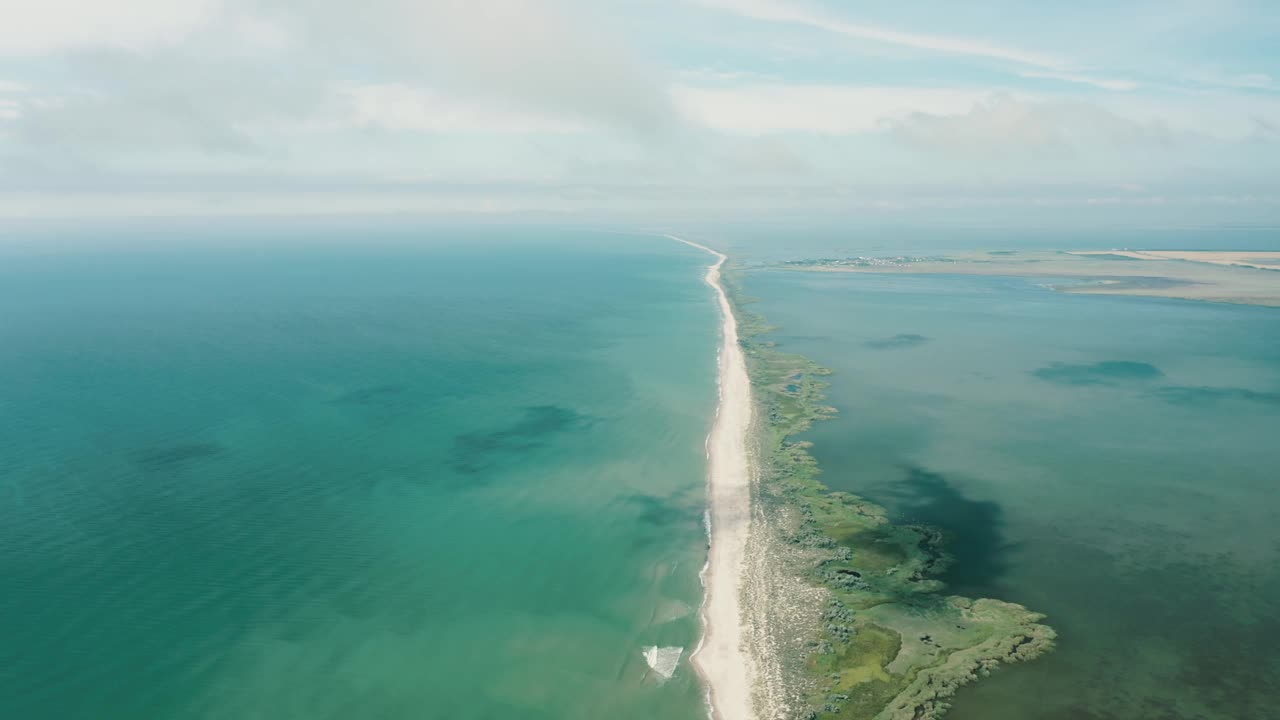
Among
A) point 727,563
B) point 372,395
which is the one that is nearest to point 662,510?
point 727,563

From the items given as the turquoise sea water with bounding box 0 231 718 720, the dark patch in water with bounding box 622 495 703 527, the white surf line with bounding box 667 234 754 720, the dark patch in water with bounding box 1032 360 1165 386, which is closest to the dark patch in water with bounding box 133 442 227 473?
the turquoise sea water with bounding box 0 231 718 720

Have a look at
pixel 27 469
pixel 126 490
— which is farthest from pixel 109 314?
pixel 126 490

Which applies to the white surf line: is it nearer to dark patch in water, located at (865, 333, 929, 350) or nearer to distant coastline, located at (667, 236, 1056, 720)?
distant coastline, located at (667, 236, 1056, 720)

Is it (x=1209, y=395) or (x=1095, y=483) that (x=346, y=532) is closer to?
(x=1095, y=483)

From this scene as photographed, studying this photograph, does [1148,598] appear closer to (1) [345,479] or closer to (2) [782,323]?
(1) [345,479]

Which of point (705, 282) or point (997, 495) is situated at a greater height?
point (705, 282)

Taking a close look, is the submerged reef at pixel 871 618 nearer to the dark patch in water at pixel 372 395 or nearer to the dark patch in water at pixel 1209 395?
the dark patch in water at pixel 372 395

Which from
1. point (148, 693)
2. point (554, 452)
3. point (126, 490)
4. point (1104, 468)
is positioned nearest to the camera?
point (148, 693)

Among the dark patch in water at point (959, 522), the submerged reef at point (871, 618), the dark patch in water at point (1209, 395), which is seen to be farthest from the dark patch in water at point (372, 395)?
the dark patch in water at point (1209, 395)
